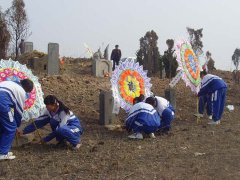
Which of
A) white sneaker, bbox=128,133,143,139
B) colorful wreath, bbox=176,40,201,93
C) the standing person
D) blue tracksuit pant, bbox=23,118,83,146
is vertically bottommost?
white sneaker, bbox=128,133,143,139

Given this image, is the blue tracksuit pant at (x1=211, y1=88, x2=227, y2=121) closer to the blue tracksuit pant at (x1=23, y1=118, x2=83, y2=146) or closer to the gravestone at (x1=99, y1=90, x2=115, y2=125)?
the gravestone at (x1=99, y1=90, x2=115, y2=125)

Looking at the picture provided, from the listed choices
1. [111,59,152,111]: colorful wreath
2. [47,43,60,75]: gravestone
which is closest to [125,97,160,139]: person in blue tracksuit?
[111,59,152,111]: colorful wreath

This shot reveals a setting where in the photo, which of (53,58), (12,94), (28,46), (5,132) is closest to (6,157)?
(5,132)

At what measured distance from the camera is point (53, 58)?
56.6 feet

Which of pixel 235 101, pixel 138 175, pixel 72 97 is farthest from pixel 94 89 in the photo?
pixel 138 175

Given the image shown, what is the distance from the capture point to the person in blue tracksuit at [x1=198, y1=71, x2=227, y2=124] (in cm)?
1320

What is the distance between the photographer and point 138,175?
23.7 ft

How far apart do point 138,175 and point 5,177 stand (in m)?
1.88

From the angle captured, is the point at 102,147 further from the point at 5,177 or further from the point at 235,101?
the point at 235,101

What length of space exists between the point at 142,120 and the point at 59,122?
2019mm

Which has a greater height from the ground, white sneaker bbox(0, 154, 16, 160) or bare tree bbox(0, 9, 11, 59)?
bare tree bbox(0, 9, 11, 59)

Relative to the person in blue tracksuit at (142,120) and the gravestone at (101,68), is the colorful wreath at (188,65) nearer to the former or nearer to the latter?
the person in blue tracksuit at (142,120)

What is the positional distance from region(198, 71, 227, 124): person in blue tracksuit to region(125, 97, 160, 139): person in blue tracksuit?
3090 mm

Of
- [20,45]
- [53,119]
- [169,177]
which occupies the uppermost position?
[20,45]
